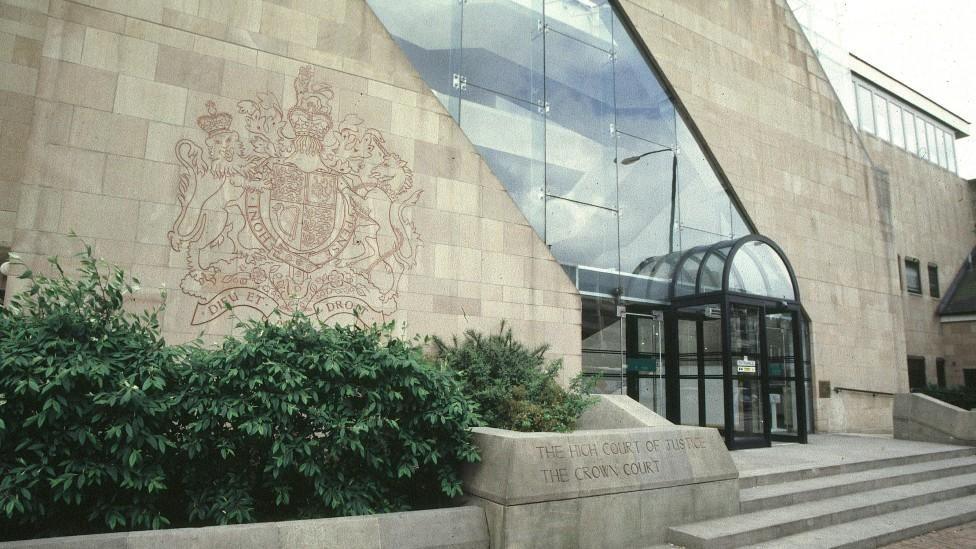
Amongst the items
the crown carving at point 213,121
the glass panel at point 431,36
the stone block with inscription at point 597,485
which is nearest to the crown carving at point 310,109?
the crown carving at point 213,121

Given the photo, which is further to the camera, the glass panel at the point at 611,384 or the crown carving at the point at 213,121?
the glass panel at the point at 611,384

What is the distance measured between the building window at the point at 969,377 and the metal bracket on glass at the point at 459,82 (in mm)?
24509

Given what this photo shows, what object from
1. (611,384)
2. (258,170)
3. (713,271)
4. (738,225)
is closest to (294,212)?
(258,170)

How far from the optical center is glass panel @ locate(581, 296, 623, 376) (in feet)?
38.6

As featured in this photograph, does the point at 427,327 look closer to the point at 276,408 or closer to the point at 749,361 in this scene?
the point at 276,408

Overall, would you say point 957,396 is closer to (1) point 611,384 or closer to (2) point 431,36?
(1) point 611,384

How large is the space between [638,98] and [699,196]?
9.13 ft

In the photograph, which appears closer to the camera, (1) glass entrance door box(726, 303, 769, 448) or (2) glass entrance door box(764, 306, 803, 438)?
(1) glass entrance door box(726, 303, 769, 448)

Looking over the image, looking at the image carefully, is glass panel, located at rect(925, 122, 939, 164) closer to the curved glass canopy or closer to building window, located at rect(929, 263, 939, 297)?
building window, located at rect(929, 263, 939, 297)

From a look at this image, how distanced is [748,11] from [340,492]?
666 inches

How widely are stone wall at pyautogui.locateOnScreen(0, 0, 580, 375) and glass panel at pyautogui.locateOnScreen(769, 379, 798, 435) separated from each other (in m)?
5.60

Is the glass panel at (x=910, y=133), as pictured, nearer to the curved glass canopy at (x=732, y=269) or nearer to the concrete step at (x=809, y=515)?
the curved glass canopy at (x=732, y=269)

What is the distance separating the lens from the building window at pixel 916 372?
23.2m

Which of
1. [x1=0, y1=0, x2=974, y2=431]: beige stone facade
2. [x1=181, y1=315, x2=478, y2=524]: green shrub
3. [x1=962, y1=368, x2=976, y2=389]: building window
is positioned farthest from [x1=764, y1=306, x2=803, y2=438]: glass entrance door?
[x1=962, y1=368, x2=976, y2=389]: building window
